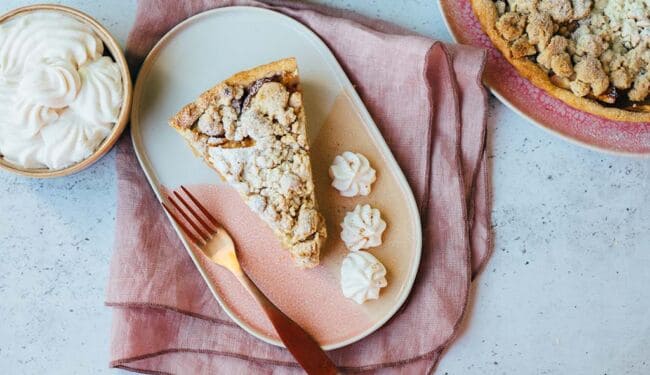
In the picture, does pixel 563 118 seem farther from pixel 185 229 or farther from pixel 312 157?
pixel 185 229

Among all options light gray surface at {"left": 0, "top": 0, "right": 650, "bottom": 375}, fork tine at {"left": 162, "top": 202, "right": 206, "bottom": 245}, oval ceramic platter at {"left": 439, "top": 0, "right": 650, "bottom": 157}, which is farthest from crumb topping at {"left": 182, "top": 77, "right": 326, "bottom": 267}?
oval ceramic platter at {"left": 439, "top": 0, "right": 650, "bottom": 157}

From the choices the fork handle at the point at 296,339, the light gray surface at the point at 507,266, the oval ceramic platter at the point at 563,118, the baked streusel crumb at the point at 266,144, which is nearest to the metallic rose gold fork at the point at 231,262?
the fork handle at the point at 296,339

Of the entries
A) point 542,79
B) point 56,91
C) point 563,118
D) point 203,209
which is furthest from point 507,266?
point 56,91

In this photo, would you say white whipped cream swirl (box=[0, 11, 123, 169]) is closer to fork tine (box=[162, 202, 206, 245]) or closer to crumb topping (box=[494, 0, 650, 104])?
fork tine (box=[162, 202, 206, 245])

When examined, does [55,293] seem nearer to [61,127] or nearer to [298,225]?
[61,127]

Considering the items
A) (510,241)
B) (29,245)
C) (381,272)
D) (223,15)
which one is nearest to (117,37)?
(223,15)

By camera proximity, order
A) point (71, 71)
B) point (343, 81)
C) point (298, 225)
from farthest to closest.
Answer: point (343, 81)
point (298, 225)
point (71, 71)

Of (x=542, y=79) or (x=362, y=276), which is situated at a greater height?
(x=542, y=79)
